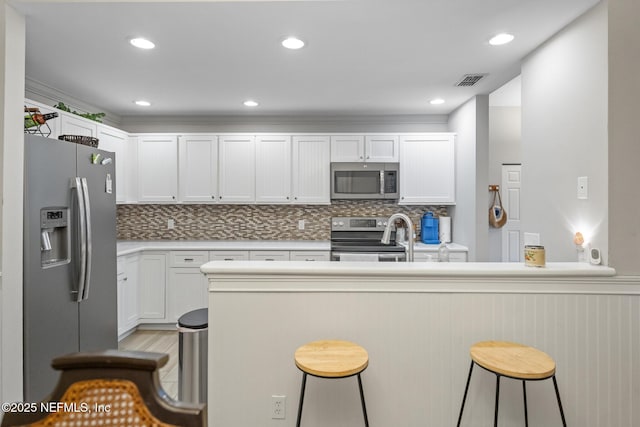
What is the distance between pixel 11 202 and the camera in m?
1.84

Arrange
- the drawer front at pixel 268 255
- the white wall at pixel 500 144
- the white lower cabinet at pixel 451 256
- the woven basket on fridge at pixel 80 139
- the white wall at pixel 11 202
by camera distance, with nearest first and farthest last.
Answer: the white wall at pixel 11 202 < the woven basket on fridge at pixel 80 139 < the white lower cabinet at pixel 451 256 < the drawer front at pixel 268 255 < the white wall at pixel 500 144

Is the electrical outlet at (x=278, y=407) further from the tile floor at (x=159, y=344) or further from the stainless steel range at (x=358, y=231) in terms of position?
the stainless steel range at (x=358, y=231)

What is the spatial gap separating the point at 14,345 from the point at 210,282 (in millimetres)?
1178

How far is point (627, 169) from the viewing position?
174cm

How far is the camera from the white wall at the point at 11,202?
1.79 metres

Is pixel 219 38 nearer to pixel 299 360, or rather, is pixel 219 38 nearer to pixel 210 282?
pixel 210 282

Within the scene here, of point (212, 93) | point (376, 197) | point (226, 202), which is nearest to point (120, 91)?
point (212, 93)

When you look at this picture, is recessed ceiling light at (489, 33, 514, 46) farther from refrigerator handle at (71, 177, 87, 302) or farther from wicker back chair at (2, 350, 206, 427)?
refrigerator handle at (71, 177, 87, 302)

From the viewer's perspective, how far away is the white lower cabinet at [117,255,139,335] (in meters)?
3.33

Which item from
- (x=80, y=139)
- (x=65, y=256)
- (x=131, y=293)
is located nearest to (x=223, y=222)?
(x=131, y=293)

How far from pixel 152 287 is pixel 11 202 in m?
2.06

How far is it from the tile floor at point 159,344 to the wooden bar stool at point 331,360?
5.86ft

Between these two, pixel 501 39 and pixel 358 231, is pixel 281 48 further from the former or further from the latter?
pixel 358 231

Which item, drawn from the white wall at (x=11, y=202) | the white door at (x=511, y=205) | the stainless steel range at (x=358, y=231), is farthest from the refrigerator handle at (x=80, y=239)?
the white door at (x=511, y=205)
